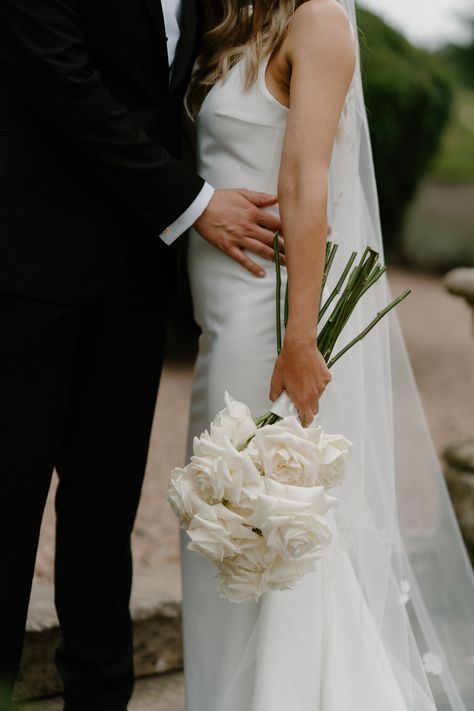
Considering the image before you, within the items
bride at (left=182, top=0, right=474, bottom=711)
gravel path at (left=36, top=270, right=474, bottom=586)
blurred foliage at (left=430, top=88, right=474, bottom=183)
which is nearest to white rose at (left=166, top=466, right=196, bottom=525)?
bride at (left=182, top=0, right=474, bottom=711)

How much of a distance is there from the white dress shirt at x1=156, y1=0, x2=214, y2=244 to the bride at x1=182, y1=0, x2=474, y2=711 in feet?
0.12

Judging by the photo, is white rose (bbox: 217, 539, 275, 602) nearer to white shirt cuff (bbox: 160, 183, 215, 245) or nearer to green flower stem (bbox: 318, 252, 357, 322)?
green flower stem (bbox: 318, 252, 357, 322)

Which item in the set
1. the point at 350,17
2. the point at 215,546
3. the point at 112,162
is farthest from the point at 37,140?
the point at 215,546

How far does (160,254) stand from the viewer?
7.91ft

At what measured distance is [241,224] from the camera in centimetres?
226

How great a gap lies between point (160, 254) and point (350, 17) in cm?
72

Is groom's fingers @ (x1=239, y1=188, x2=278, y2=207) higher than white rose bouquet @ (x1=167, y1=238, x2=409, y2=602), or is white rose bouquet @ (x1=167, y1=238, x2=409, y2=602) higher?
groom's fingers @ (x1=239, y1=188, x2=278, y2=207)

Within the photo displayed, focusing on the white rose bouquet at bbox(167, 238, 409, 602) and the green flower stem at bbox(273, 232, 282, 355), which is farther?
the green flower stem at bbox(273, 232, 282, 355)

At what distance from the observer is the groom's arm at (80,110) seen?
6.75 feet

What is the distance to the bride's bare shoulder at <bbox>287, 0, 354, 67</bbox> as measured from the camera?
2131 mm

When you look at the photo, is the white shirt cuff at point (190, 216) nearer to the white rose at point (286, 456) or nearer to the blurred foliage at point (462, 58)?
the white rose at point (286, 456)

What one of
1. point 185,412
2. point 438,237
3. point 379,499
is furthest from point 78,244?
point 438,237

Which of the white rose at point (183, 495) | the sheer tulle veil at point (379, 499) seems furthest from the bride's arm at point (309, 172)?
the white rose at point (183, 495)

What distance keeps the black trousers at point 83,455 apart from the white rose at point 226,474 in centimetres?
51
